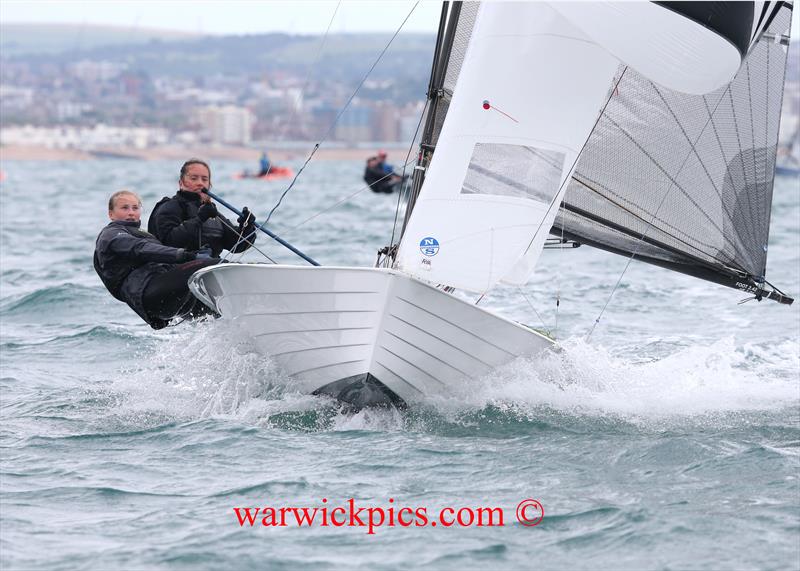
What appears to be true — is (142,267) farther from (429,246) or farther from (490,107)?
(490,107)

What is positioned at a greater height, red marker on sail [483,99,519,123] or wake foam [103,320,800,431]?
red marker on sail [483,99,519,123]

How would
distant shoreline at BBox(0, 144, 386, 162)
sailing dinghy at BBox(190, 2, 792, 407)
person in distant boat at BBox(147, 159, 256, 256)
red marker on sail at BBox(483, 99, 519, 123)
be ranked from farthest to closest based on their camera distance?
distant shoreline at BBox(0, 144, 386, 162) < person in distant boat at BBox(147, 159, 256, 256) < red marker on sail at BBox(483, 99, 519, 123) < sailing dinghy at BBox(190, 2, 792, 407)

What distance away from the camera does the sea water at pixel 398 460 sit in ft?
12.5

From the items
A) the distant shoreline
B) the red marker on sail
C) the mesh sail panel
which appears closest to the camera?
the red marker on sail

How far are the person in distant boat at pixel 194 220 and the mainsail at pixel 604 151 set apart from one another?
0.92 metres

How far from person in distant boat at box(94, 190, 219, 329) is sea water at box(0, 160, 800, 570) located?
230mm

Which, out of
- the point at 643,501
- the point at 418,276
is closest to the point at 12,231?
the point at 418,276

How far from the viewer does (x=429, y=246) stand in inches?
200

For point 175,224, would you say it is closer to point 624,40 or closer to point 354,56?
point 624,40

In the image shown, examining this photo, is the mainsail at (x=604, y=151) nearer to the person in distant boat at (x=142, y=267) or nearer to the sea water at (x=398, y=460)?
the sea water at (x=398, y=460)

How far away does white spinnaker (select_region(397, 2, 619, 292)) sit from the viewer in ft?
16.8

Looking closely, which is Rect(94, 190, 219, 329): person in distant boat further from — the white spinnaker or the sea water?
the white spinnaker

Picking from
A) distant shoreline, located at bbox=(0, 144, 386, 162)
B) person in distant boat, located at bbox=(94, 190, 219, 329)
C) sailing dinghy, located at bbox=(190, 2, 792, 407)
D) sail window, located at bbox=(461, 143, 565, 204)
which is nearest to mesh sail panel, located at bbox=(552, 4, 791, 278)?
sailing dinghy, located at bbox=(190, 2, 792, 407)

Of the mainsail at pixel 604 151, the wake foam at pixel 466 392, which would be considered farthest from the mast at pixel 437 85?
the wake foam at pixel 466 392
